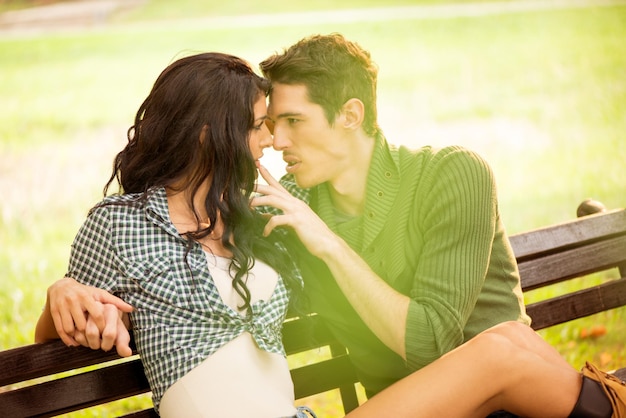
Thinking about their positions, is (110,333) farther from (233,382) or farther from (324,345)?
(324,345)

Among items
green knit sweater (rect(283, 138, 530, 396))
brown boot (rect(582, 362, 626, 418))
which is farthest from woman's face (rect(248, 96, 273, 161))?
brown boot (rect(582, 362, 626, 418))

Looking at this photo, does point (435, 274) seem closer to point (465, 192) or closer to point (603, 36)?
point (465, 192)

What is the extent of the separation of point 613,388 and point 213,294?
49.9 inches

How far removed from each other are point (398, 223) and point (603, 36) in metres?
11.7

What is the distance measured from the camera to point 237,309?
9.18 feet

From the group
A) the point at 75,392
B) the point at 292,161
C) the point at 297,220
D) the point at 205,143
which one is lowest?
the point at 75,392

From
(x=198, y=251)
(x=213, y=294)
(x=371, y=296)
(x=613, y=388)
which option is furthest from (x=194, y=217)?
(x=613, y=388)

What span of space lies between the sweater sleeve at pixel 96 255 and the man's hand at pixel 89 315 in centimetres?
9

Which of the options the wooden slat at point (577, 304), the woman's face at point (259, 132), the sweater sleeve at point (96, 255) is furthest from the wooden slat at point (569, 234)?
the sweater sleeve at point (96, 255)

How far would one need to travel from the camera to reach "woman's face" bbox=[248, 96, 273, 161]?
2949mm

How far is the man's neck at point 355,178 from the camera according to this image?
3.25m

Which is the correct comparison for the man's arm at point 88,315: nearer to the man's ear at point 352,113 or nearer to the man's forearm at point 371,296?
the man's forearm at point 371,296

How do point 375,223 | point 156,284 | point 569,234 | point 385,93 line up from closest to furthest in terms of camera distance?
point 156,284
point 375,223
point 569,234
point 385,93

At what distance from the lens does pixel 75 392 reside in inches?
112
